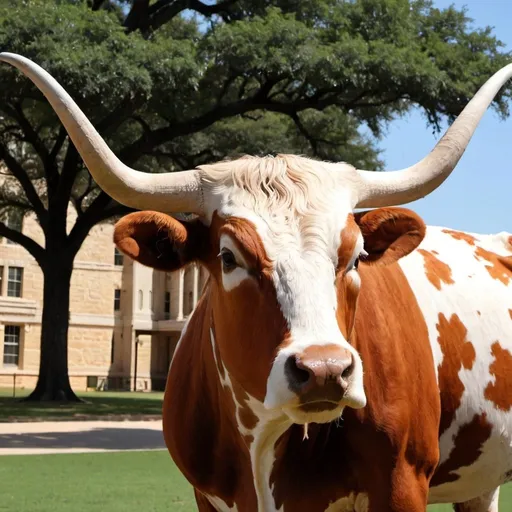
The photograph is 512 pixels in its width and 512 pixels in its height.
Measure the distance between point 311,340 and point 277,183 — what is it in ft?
2.31

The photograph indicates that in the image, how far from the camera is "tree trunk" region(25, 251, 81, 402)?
2486 cm

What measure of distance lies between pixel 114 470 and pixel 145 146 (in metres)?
12.5

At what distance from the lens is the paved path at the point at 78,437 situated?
1451cm

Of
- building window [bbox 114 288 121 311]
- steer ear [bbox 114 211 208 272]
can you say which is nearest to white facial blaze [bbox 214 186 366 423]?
steer ear [bbox 114 211 208 272]

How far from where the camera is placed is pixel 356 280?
133 inches

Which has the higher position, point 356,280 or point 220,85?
point 220,85

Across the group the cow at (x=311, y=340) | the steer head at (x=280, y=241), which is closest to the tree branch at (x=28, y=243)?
the cow at (x=311, y=340)

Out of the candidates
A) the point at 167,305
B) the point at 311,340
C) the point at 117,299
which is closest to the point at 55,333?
the point at 311,340

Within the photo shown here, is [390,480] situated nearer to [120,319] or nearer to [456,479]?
[456,479]

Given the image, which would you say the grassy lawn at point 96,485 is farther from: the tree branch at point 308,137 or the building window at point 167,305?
the building window at point 167,305

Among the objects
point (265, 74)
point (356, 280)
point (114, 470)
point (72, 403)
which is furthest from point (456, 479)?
point (72, 403)

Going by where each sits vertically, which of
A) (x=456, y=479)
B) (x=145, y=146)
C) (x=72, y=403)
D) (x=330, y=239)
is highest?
(x=145, y=146)

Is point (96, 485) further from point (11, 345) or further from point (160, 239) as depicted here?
point (11, 345)

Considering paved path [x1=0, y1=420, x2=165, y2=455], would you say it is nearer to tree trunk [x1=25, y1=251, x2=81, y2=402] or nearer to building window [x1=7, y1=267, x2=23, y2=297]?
tree trunk [x1=25, y1=251, x2=81, y2=402]
